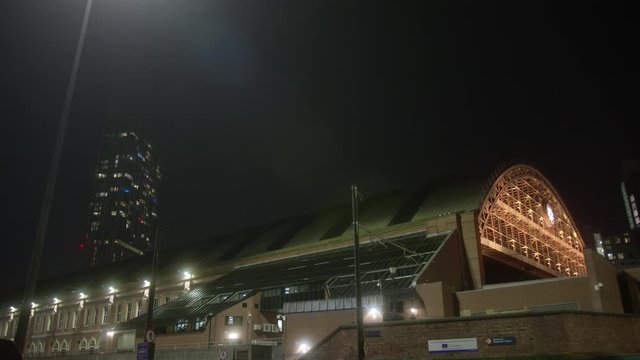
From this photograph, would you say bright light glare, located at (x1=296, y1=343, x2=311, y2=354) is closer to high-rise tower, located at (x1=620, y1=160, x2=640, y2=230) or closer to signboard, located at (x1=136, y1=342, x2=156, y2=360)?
signboard, located at (x1=136, y1=342, x2=156, y2=360)

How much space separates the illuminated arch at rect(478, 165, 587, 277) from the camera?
2233 inches

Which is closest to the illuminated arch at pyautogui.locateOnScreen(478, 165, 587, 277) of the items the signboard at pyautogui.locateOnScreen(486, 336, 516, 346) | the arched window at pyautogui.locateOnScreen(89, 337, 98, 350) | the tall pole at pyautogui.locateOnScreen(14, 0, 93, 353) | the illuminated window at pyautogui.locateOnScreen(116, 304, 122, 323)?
the signboard at pyautogui.locateOnScreen(486, 336, 516, 346)

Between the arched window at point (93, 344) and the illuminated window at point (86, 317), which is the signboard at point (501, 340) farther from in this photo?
the illuminated window at point (86, 317)

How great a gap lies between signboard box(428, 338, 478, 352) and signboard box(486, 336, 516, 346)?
2.05 ft

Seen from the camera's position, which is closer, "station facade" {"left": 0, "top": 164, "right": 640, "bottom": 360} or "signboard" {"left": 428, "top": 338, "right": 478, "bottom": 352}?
"signboard" {"left": 428, "top": 338, "right": 478, "bottom": 352}

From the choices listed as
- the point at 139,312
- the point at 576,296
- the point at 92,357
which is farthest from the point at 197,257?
the point at 576,296

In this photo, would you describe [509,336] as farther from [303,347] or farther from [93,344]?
[93,344]

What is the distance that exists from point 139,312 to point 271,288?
113ft

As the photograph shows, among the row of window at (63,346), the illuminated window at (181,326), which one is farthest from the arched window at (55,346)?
the illuminated window at (181,326)

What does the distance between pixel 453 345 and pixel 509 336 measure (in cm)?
241

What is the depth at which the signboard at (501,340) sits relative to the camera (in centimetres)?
2298

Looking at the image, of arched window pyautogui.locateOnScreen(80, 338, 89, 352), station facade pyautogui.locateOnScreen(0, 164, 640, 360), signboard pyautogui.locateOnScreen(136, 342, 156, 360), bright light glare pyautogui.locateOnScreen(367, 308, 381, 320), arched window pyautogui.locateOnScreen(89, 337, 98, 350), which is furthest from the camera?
arched window pyautogui.locateOnScreen(80, 338, 89, 352)

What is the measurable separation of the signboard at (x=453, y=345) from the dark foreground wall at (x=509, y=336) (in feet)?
0.49

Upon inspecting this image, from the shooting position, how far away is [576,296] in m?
38.4
